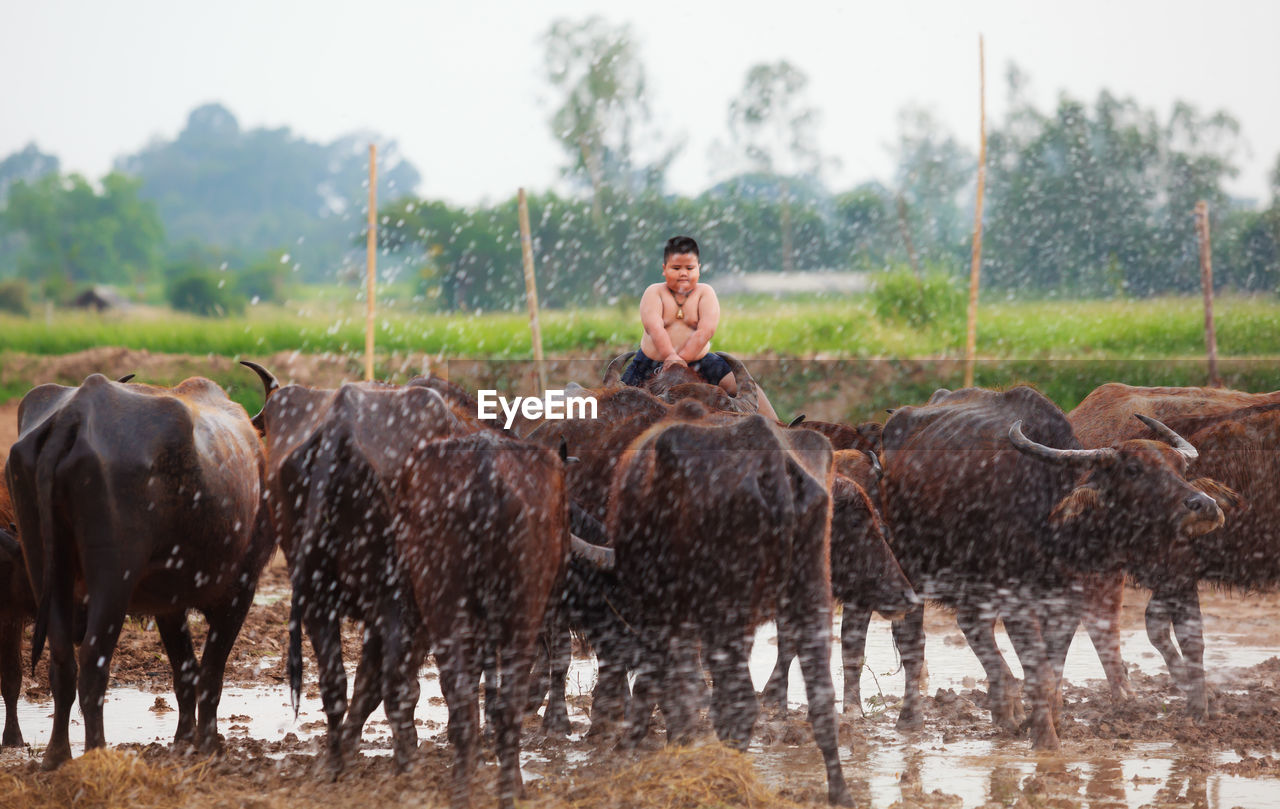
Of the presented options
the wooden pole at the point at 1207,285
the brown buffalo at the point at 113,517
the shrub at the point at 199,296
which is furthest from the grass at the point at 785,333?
the brown buffalo at the point at 113,517

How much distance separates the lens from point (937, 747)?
5875mm

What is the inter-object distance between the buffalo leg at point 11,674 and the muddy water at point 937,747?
0.13 meters

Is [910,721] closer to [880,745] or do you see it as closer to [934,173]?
[880,745]

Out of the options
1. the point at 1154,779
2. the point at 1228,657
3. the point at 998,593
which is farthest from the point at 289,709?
the point at 1228,657

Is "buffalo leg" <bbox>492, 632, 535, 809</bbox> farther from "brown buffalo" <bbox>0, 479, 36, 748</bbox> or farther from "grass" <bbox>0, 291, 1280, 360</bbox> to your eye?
"grass" <bbox>0, 291, 1280, 360</bbox>

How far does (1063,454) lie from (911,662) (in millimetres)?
1358

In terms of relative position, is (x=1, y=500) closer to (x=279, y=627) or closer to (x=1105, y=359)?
(x=279, y=627)

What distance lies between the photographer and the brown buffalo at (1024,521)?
5.93 metres

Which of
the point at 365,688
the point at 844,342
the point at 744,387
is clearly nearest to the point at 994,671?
the point at 744,387

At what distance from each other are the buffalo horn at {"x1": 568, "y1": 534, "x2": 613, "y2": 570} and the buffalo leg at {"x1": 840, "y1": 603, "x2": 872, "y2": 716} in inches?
75.7

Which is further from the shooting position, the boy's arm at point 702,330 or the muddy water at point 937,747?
the boy's arm at point 702,330

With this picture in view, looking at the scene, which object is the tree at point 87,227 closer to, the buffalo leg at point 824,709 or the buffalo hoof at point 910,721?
the buffalo hoof at point 910,721

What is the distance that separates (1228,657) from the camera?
7.93 m

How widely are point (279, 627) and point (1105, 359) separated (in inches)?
585
